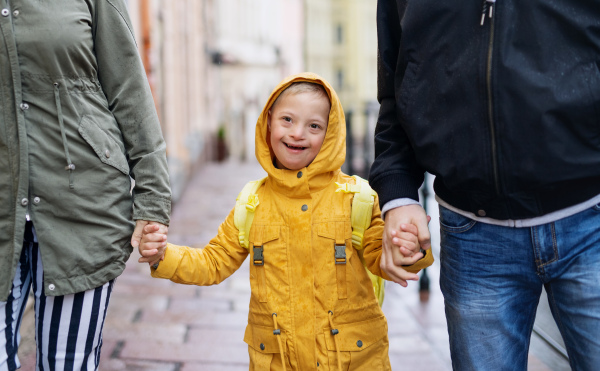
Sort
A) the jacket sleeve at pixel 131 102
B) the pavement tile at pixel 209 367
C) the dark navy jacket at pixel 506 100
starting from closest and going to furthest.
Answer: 1. the dark navy jacket at pixel 506 100
2. the jacket sleeve at pixel 131 102
3. the pavement tile at pixel 209 367

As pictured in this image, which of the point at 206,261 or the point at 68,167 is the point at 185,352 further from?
the point at 68,167

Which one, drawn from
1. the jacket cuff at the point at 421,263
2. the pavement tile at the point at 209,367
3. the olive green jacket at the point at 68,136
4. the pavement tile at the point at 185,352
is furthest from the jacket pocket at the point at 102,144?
the pavement tile at the point at 185,352

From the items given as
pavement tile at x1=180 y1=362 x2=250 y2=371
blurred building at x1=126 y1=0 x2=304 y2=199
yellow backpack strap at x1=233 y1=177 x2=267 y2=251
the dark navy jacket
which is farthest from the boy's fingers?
blurred building at x1=126 y1=0 x2=304 y2=199

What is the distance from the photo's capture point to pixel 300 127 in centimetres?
209

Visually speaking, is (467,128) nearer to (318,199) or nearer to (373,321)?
(318,199)

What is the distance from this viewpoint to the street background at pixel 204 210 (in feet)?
11.5

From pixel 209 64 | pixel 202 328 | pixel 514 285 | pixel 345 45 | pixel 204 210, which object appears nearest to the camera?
pixel 514 285

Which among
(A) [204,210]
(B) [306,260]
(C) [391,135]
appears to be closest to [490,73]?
(C) [391,135]

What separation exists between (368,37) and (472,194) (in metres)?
47.1

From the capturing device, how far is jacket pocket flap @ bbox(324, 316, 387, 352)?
2.03 metres

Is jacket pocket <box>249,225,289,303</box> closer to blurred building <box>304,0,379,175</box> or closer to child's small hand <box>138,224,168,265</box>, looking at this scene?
child's small hand <box>138,224,168,265</box>

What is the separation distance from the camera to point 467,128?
154 centimetres

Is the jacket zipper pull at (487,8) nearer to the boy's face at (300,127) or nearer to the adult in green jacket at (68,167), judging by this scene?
the boy's face at (300,127)

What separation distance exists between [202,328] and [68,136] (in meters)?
2.36
